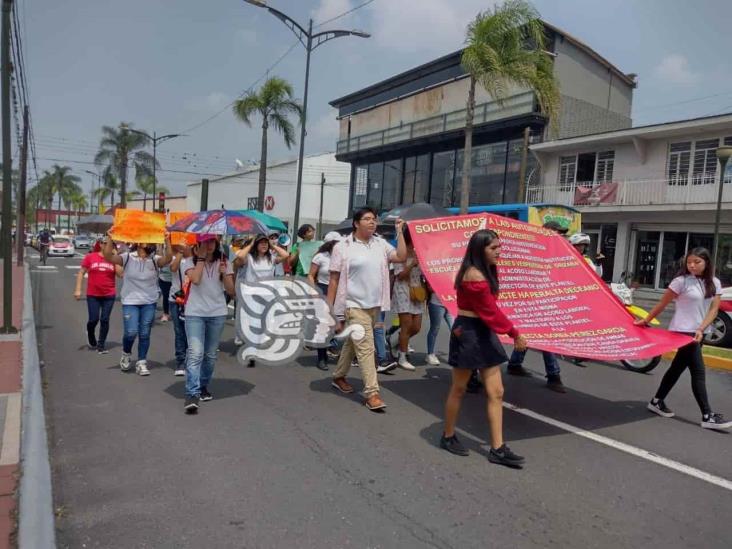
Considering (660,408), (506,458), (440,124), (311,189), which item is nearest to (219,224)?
(506,458)

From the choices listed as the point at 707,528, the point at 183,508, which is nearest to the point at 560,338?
the point at 707,528

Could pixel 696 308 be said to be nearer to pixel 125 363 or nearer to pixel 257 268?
pixel 257 268

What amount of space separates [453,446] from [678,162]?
71.2 ft

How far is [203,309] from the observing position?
545 centimetres

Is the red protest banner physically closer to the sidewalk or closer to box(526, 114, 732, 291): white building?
the sidewalk

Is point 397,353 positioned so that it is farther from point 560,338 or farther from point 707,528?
point 707,528

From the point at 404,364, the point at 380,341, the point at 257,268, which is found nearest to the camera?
the point at 380,341

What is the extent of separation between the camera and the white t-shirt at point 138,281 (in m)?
6.79

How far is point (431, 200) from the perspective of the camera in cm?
3231

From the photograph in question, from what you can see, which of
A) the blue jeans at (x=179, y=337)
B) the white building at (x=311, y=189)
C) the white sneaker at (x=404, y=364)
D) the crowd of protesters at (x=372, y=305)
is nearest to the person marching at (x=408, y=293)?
the crowd of protesters at (x=372, y=305)

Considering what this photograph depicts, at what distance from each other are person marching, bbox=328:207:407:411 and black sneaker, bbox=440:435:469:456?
1055 millimetres

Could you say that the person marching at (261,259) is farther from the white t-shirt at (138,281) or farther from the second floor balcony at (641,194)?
the second floor balcony at (641,194)

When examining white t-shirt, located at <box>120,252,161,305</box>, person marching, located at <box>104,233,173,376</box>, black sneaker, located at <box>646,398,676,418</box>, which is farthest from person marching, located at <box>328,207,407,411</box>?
black sneaker, located at <box>646,398,676,418</box>

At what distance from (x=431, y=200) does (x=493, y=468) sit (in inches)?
1133
